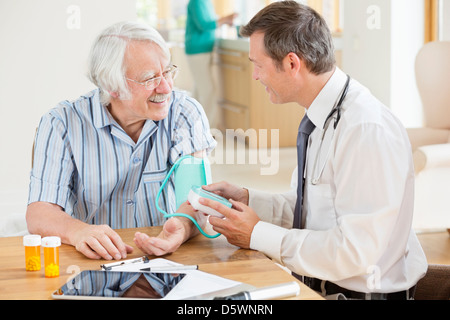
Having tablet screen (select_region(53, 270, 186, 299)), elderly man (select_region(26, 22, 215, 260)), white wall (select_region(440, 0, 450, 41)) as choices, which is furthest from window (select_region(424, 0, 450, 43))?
tablet screen (select_region(53, 270, 186, 299))

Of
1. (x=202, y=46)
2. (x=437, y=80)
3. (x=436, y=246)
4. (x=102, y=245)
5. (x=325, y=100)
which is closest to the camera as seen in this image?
(x=102, y=245)

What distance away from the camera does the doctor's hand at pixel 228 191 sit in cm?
177

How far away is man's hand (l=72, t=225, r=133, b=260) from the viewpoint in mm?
1489

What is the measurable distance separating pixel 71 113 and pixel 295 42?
2.43 feet

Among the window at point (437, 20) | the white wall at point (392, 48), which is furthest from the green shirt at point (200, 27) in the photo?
the window at point (437, 20)

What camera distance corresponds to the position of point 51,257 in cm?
136

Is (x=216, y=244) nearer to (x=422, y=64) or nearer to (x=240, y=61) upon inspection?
(x=422, y=64)

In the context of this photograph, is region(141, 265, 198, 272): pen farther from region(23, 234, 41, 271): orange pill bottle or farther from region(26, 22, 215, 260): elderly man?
region(26, 22, 215, 260): elderly man

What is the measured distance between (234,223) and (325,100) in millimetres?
419

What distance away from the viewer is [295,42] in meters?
1.67

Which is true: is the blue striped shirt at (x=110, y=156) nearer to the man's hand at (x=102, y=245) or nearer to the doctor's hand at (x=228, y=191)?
the doctor's hand at (x=228, y=191)

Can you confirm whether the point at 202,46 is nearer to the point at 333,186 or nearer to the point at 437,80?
the point at 437,80

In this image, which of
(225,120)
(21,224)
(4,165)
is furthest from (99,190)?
(225,120)

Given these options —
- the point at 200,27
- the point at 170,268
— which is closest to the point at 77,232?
the point at 170,268
